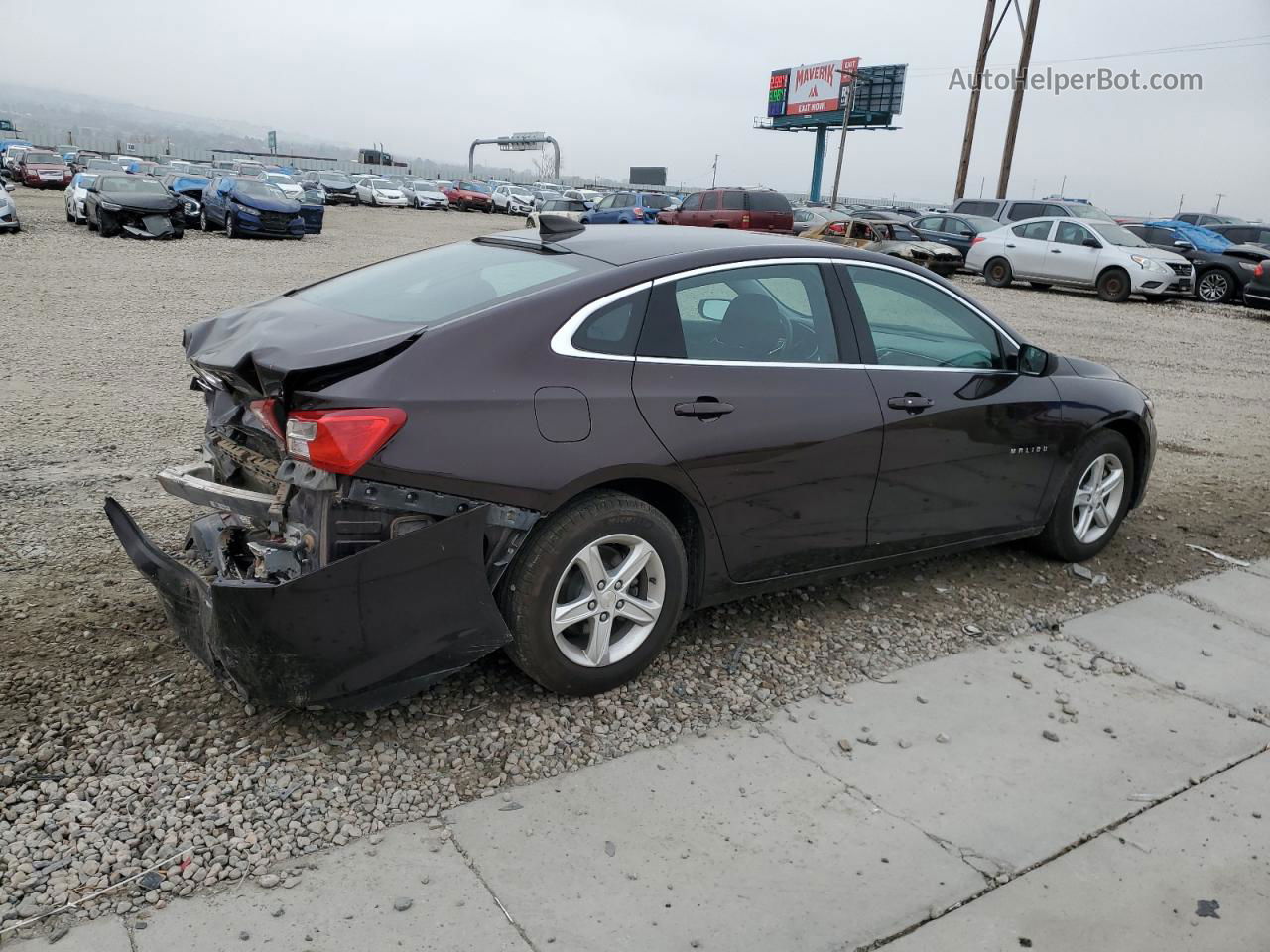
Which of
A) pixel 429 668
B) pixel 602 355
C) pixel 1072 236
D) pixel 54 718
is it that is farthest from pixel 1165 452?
pixel 1072 236

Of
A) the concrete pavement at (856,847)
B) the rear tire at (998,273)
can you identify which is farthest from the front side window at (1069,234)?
the concrete pavement at (856,847)

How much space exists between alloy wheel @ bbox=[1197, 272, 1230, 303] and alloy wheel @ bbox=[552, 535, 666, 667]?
21140mm

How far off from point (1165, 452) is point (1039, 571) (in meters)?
3.52

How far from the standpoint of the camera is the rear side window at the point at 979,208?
25.7 meters

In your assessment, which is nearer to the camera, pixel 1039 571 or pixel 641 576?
pixel 641 576

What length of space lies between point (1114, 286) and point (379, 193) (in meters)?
33.3

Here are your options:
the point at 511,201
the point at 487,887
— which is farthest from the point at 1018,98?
the point at 487,887

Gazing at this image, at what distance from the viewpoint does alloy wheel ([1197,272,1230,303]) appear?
20.6 metres

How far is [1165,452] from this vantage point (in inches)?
314

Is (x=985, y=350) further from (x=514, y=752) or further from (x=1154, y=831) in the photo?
(x=514, y=752)

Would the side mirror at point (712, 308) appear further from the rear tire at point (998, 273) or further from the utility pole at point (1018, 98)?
the utility pole at point (1018, 98)

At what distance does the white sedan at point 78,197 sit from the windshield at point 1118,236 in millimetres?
21088

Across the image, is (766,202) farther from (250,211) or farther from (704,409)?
(704,409)

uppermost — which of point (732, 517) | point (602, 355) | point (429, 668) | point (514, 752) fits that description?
point (602, 355)
